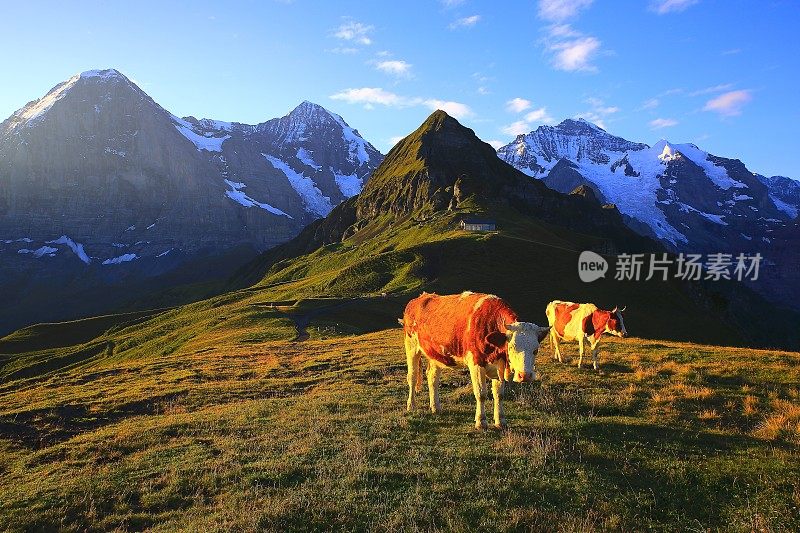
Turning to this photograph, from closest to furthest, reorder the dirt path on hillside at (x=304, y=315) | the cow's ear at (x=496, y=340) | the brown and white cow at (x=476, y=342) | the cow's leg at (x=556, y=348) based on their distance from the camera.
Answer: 1. the brown and white cow at (x=476, y=342)
2. the cow's ear at (x=496, y=340)
3. the cow's leg at (x=556, y=348)
4. the dirt path on hillside at (x=304, y=315)

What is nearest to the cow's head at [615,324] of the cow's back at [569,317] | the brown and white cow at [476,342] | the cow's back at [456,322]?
the cow's back at [569,317]

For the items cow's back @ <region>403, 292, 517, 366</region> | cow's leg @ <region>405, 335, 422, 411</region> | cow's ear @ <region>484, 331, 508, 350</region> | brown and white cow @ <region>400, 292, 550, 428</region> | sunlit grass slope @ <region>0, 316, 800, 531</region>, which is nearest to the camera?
sunlit grass slope @ <region>0, 316, 800, 531</region>

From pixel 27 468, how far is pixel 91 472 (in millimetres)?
3634

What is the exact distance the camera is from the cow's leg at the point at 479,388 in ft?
45.6

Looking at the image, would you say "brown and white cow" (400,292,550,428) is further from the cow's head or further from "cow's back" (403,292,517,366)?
the cow's head

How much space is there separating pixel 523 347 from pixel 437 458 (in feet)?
11.4

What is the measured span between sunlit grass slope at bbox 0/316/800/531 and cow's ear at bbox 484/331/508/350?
2.42m

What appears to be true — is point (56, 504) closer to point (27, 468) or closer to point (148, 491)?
point (148, 491)

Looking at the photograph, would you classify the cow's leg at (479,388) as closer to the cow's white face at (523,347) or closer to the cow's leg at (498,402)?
the cow's leg at (498,402)

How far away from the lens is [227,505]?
10.8 metres

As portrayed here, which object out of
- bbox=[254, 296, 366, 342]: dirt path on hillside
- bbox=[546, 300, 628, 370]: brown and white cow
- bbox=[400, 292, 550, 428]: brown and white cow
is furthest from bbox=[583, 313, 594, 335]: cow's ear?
bbox=[254, 296, 366, 342]: dirt path on hillside

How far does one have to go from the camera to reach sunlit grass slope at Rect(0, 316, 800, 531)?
980 cm

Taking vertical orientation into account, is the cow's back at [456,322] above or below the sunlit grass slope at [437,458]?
above

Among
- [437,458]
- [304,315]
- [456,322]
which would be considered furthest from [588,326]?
[304,315]
